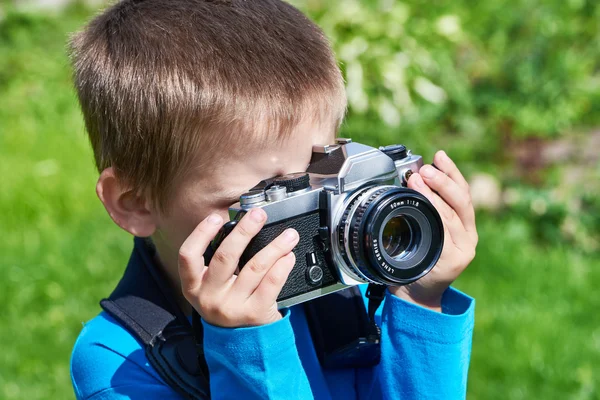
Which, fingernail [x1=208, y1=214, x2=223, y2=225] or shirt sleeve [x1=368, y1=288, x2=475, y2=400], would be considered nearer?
fingernail [x1=208, y1=214, x2=223, y2=225]

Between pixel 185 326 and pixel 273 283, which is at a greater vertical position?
pixel 273 283

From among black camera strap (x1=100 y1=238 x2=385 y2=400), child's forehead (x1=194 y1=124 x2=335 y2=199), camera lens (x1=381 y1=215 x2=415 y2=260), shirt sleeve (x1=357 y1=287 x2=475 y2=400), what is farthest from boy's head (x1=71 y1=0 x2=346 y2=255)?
shirt sleeve (x1=357 y1=287 x2=475 y2=400)

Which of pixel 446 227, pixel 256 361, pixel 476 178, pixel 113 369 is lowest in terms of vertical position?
pixel 476 178

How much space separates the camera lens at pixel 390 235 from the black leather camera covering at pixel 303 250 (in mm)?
51

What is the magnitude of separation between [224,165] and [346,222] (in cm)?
27

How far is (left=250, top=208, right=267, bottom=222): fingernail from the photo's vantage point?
54.3 inches

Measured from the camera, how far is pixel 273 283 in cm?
139

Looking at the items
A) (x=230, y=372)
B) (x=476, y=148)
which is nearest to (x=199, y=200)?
(x=230, y=372)

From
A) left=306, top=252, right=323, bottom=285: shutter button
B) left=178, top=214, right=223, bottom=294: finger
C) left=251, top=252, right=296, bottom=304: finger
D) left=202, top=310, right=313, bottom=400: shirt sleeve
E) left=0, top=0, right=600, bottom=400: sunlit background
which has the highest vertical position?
left=178, top=214, right=223, bottom=294: finger

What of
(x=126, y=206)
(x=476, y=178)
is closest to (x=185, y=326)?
(x=126, y=206)

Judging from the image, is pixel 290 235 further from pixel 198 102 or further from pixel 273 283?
pixel 198 102

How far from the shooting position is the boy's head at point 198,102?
1554mm

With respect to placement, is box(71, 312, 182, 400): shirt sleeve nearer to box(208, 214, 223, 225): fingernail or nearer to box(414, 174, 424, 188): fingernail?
box(208, 214, 223, 225): fingernail

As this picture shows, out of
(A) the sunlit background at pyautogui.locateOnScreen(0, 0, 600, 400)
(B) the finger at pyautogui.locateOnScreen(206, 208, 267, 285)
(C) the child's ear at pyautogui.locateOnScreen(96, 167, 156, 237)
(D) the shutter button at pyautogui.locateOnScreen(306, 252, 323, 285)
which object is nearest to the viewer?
(B) the finger at pyautogui.locateOnScreen(206, 208, 267, 285)
